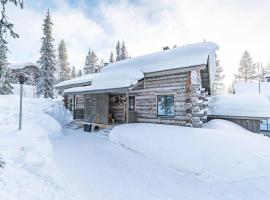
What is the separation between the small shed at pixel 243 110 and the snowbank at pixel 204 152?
5.89 meters

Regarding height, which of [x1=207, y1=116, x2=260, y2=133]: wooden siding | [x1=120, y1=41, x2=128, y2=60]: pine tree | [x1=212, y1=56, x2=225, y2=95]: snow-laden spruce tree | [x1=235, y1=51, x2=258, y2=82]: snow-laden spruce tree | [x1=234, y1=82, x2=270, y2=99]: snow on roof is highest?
[x1=120, y1=41, x2=128, y2=60]: pine tree

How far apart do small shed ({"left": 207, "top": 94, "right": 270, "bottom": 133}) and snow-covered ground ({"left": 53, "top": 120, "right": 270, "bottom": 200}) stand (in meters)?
6.04

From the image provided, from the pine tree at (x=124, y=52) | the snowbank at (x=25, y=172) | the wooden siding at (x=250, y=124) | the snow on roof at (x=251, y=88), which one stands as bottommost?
the snowbank at (x=25, y=172)

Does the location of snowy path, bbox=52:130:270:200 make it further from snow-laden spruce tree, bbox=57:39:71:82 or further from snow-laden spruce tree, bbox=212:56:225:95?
snow-laden spruce tree, bbox=57:39:71:82

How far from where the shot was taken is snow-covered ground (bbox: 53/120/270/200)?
536 cm

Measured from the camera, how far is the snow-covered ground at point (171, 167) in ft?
17.6

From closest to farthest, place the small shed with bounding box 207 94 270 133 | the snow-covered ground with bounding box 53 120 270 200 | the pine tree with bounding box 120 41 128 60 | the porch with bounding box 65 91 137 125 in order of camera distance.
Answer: the snow-covered ground with bounding box 53 120 270 200
the small shed with bounding box 207 94 270 133
the porch with bounding box 65 91 137 125
the pine tree with bounding box 120 41 128 60

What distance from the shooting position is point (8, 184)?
4441mm

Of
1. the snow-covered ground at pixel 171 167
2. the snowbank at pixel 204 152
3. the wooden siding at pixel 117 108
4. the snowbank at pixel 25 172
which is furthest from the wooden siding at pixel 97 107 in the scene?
the snowbank at pixel 204 152

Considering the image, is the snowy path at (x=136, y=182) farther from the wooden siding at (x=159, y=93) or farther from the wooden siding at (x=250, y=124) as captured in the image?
the wooden siding at (x=250, y=124)

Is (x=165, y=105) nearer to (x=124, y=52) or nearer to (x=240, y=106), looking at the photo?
(x=240, y=106)

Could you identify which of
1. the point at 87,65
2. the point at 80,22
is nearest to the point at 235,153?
the point at 80,22

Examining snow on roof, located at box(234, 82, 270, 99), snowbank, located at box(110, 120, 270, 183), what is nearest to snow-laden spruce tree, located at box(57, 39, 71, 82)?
snow on roof, located at box(234, 82, 270, 99)

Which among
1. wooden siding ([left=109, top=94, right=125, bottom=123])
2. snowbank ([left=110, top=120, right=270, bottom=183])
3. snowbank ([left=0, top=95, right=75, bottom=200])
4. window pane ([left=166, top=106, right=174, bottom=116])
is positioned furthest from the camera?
wooden siding ([left=109, top=94, right=125, bottom=123])
